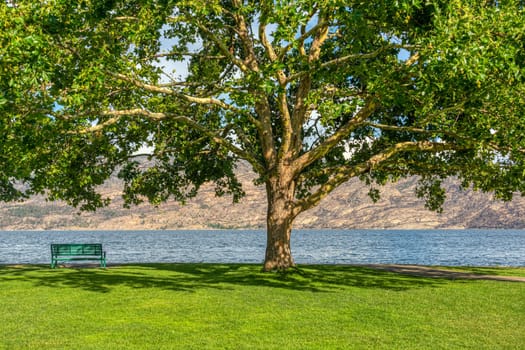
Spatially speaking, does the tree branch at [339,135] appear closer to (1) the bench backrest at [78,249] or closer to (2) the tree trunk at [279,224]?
(2) the tree trunk at [279,224]

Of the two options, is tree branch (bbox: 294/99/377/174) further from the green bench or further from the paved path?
the green bench

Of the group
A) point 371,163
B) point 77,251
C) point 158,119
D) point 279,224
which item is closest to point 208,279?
point 279,224

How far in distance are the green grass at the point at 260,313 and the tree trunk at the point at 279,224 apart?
1.26m

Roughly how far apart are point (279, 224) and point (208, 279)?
351 cm

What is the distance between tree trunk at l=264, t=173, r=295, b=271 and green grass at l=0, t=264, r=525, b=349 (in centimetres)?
126

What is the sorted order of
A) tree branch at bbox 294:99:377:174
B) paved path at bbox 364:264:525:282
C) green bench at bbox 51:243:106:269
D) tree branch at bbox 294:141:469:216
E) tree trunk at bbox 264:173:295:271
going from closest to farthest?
paved path at bbox 364:264:525:282 < tree branch at bbox 294:99:377:174 < tree trunk at bbox 264:173:295:271 < tree branch at bbox 294:141:469:216 < green bench at bbox 51:243:106:269

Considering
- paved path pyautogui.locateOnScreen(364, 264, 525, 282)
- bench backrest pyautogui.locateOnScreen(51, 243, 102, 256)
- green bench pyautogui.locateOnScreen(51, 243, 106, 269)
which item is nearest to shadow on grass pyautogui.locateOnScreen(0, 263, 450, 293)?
green bench pyautogui.locateOnScreen(51, 243, 106, 269)

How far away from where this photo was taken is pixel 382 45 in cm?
1867

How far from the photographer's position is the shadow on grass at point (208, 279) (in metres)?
18.6

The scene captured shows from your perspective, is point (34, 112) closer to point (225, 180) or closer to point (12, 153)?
point (12, 153)

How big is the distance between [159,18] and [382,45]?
701 centimetres

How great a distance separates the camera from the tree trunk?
22.5m

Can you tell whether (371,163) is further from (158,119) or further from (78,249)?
(78,249)

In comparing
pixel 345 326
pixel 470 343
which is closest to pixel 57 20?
pixel 345 326
